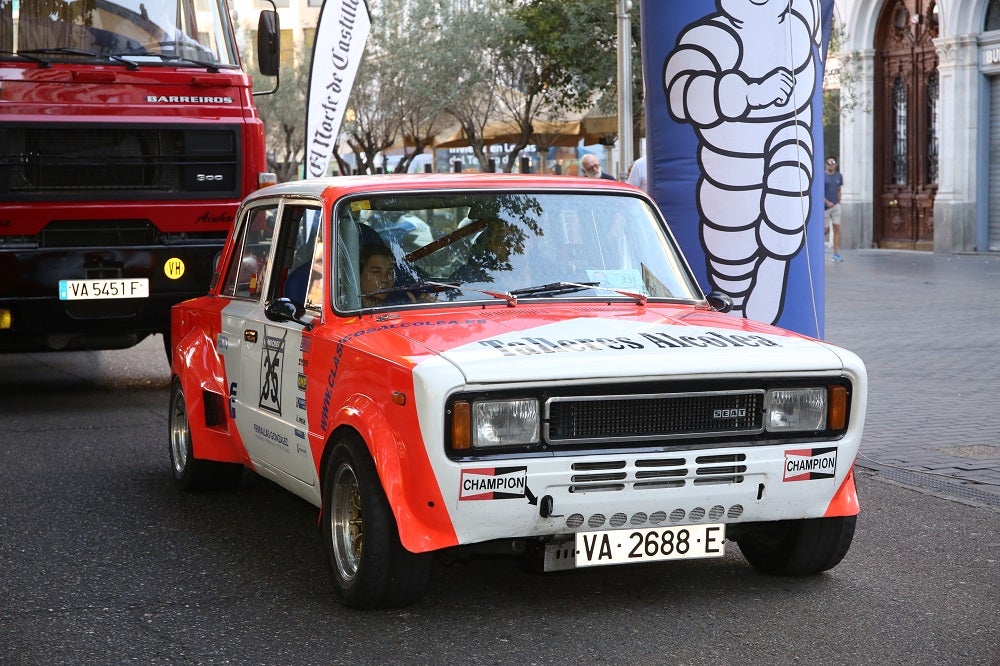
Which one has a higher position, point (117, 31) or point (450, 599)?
point (117, 31)

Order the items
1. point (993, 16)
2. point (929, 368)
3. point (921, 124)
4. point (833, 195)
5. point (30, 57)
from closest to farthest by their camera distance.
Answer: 1. point (30, 57)
2. point (929, 368)
3. point (993, 16)
4. point (833, 195)
5. point (921, 124)

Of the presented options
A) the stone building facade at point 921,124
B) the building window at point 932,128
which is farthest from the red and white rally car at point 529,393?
the building window at point 932,128

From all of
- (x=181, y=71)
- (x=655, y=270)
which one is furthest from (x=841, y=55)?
(x=655, y=270)

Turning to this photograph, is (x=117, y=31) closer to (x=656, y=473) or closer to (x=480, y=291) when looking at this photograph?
(x=480, y=291)

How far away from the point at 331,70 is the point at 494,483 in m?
Result: 12.3

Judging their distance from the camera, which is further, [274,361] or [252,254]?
[252,254]

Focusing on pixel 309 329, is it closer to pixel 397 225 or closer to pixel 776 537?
pixel 397 225

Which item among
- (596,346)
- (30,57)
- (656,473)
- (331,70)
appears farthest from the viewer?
(331,70)

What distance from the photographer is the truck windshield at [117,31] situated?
1088 cm

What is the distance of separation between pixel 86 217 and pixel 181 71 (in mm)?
1277

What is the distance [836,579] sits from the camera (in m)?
5.86

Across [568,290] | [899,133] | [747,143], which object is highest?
[899,133]

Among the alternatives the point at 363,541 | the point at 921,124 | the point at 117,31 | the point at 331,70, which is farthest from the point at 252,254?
the point at 921,124

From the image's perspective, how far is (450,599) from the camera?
5.59m
